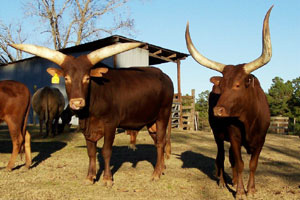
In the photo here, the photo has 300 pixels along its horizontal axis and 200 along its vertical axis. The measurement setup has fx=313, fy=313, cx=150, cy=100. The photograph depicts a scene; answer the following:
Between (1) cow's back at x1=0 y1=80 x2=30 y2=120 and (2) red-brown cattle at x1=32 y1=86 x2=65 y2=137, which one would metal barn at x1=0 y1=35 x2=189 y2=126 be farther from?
(1) cow's back at x1=0 y1=80 x2=30 y2=120

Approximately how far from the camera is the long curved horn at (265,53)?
415 cm

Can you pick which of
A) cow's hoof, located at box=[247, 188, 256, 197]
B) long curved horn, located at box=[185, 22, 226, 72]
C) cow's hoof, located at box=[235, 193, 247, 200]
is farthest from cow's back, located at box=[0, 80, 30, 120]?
cow's hoof, located at box=[247, 188, 256, 197]

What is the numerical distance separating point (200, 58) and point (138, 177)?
2.45 meters

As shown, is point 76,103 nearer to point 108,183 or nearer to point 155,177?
point 108,183

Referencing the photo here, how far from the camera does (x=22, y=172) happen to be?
598 cm

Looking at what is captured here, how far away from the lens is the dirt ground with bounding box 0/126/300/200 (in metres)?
4.65

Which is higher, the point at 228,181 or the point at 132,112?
the point at 132,112

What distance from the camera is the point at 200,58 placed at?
5.00 m

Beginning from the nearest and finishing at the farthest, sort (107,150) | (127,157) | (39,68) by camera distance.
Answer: (107,150) < (127,157) < (39,68)

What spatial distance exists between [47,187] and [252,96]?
135 inches

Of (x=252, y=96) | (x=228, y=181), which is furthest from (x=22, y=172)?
(x=252, y=96)

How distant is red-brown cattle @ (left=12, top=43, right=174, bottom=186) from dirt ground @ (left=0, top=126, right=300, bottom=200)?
0.41 m

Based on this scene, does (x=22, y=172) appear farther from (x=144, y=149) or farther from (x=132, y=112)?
(x=144, y=149)

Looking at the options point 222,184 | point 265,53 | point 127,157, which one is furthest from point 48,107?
point 265,53
